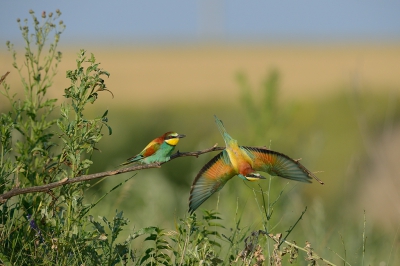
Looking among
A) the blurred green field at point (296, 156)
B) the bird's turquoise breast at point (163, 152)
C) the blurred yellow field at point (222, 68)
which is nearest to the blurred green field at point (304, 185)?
the blurred green field at point (296, 156)

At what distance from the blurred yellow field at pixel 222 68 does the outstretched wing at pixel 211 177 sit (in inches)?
678

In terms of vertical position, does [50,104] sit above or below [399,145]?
above

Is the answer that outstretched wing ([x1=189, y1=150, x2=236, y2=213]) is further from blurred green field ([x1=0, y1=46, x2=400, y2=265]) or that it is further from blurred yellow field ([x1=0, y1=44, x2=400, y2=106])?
blurred yellow field ([x1=0, y1=44, x2=400, y2=106])

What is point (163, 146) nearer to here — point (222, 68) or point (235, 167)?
point (235, 167)

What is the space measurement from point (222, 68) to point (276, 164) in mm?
29864

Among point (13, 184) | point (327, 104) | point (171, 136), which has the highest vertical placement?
point (171, 136)

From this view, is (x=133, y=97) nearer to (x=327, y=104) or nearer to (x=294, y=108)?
(x=327, y=104)

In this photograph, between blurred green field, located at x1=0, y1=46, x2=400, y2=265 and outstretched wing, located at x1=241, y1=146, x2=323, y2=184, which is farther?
blurred green field, located at x1=0, y1=46, x2=400, y2=265

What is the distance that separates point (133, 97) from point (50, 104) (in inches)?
741

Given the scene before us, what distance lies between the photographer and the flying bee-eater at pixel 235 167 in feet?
6.33

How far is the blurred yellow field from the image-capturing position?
75.9 feet

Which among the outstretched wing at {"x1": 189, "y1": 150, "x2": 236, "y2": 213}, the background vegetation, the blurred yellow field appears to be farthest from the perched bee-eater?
the blurred yellow field

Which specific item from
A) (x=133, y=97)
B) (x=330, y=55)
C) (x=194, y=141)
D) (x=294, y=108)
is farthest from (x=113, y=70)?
(x=294, y=108)

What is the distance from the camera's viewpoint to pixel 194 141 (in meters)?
8.73
